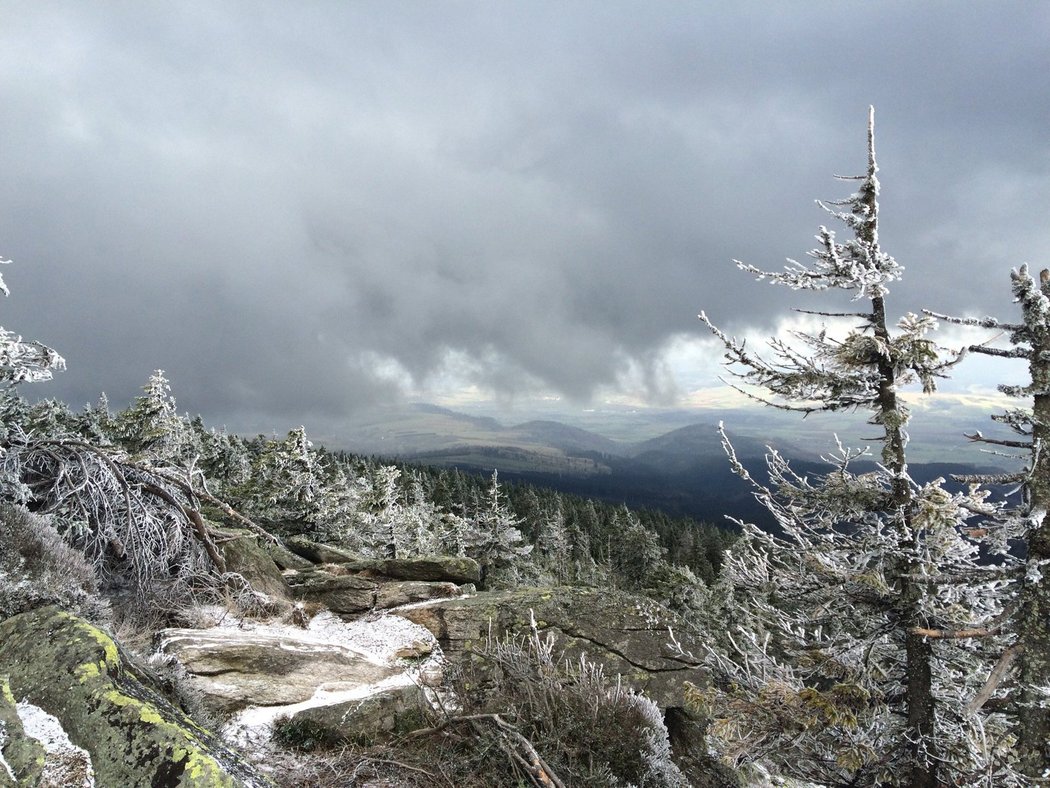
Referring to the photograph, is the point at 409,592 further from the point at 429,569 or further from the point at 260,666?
the point at 260,666

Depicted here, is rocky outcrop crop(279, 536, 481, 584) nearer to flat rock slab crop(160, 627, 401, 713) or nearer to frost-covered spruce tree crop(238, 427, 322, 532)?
flat rock slab crop(160, 627, 401, 713)

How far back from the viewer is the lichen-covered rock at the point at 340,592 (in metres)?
11.4

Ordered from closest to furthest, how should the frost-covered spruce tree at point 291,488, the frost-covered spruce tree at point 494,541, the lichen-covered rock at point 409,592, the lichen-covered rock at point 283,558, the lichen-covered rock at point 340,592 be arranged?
the lichen-covered rock at point 340,592 < the lichen-covered rock at point 409,592 < the lichen-covered rock at point 283,558 < the frost-covered spruce tree at point 291,488 < the frost-covered spruce tree at point 494,541

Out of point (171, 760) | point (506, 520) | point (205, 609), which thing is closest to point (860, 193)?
point (171, 760)

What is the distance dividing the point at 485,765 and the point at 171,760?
3.32 m

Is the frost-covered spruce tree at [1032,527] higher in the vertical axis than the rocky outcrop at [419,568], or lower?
higher

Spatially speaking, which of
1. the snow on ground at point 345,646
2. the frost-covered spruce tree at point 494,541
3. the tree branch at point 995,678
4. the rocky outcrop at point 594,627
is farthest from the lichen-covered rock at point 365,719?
the frost-covered spruce tree at point 494,541

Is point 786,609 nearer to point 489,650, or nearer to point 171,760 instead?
point 489,650

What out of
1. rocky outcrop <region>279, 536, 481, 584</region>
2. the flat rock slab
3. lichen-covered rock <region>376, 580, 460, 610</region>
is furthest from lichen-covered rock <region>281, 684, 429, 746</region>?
rocky outcrop <region>279, 536, 481, 584</region>

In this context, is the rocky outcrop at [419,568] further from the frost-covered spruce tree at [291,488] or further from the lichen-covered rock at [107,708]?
the frost-covered spruce tree at [291,488]

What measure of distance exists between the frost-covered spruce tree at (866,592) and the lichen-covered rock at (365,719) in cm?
402

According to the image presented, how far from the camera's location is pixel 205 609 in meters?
9.45

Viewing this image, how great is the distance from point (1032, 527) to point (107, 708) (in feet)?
26.0

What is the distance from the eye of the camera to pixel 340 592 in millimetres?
11750
